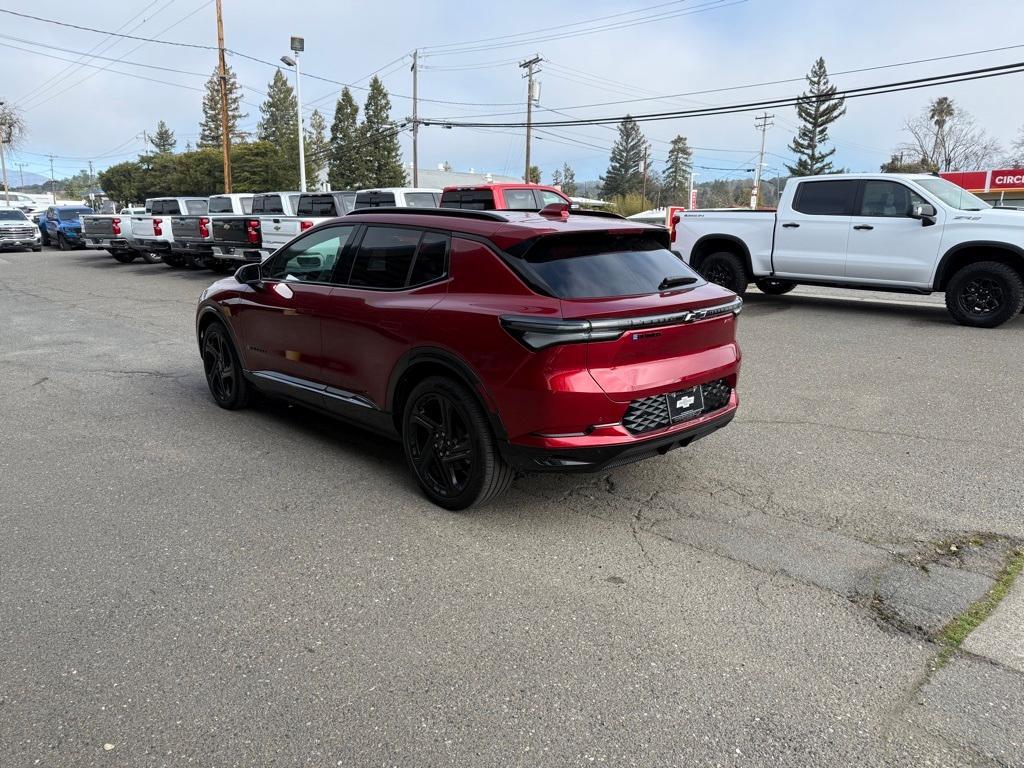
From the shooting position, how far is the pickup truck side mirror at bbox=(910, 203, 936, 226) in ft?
32.8

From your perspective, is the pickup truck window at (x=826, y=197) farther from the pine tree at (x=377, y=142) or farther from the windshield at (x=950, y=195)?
the pine tree at (x=377, y=142)

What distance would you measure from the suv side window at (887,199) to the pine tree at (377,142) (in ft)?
223

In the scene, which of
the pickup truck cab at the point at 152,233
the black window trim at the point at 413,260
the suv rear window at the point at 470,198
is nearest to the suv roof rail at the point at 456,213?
the black window trim at the point at 413,260

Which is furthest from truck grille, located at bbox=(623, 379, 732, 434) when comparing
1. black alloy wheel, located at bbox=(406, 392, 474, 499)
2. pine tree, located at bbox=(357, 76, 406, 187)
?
pine tree, located at bbox=(357, 76, 406, 187)

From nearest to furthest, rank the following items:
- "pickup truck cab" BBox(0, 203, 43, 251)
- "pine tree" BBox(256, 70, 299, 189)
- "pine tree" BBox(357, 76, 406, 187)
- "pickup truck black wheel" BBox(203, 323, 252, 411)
→ "pickup truck black wheel" BBox(203, 323, 252, 411), "pickup truck cab" BBox(0, 203, 43, 251), "pine tree" BBox(357, 76, 406, 187), "pine tree" BBox(256, 70, 299, 189)

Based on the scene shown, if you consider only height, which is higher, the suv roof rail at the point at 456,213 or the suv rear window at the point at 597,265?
the suv roof rail at the point at 456,213

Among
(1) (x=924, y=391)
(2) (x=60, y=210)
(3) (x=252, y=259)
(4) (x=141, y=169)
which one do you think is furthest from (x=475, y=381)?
(4) (x=141, y=169)

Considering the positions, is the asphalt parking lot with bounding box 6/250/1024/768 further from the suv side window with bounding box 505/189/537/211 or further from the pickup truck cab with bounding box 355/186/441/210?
the pickup truck cab with bounding box 355/186/441/210

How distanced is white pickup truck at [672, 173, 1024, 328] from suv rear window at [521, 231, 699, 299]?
23.9 ft

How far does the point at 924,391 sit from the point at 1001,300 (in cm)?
403

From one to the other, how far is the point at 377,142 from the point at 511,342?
7596 centimetres

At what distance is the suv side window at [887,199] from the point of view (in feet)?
33.9

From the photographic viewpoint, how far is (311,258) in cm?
543

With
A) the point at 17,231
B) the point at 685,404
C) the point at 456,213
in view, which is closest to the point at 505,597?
the point at 685,404
